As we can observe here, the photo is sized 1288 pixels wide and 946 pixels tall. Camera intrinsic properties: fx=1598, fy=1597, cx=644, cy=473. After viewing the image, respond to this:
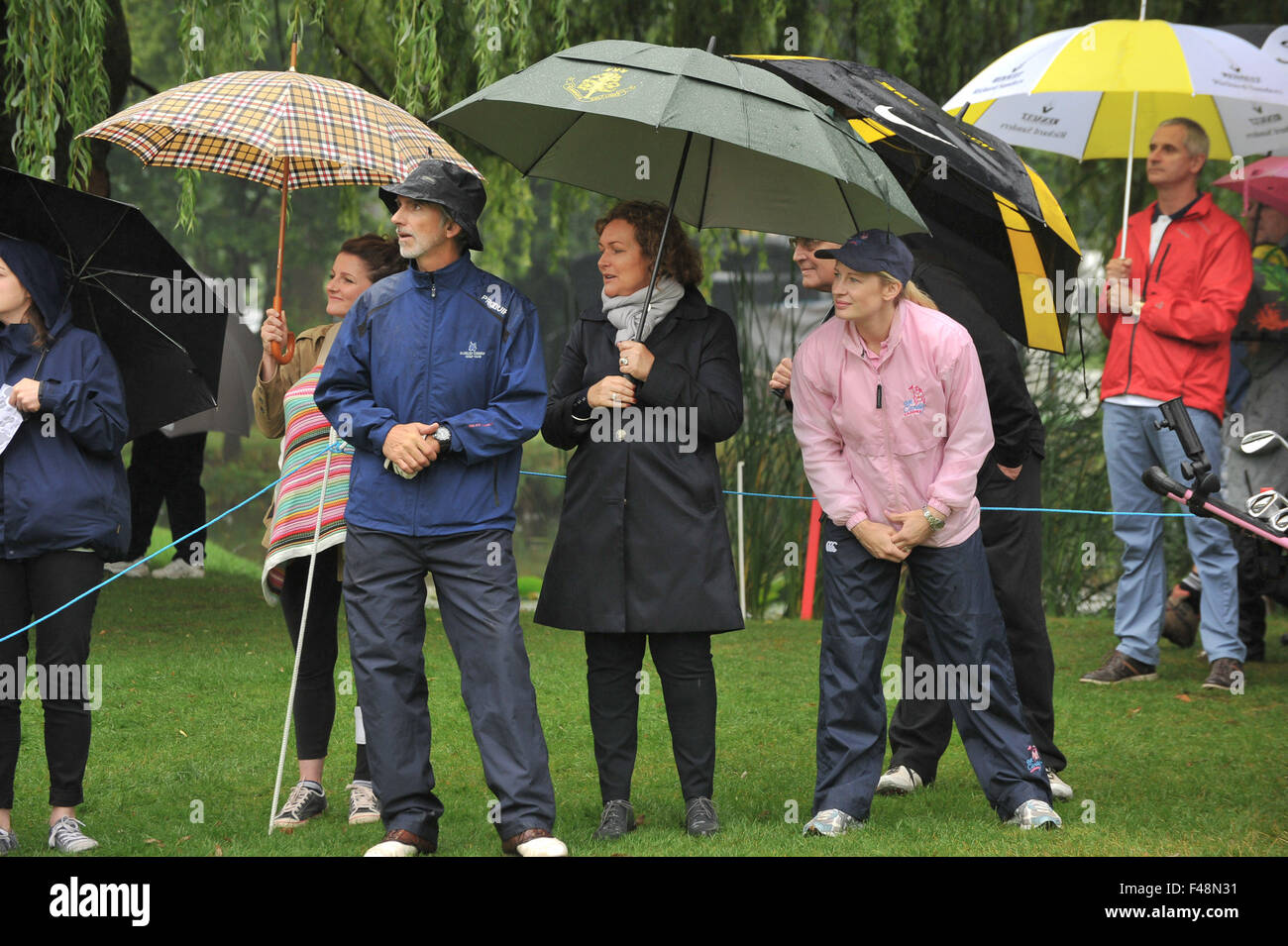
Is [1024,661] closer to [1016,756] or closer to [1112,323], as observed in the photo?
[1016,756]

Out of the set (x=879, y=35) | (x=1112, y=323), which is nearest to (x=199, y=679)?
(x=1112, y=323)

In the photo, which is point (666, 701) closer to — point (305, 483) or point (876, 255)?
point (305, 483)

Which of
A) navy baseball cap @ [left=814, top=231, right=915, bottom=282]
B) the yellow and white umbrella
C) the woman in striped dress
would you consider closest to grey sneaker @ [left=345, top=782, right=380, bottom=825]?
the woman in striped dress

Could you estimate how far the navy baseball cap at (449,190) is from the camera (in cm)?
482

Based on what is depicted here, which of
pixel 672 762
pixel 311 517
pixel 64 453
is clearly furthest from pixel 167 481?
pixel 64 453

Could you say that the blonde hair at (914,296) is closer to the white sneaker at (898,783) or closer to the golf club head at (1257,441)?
the golf club head at (1257,441)

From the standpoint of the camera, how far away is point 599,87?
4.71 meters

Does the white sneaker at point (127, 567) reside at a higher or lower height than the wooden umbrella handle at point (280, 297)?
lower

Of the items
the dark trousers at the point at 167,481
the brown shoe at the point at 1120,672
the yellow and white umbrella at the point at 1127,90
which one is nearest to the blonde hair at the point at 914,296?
the yellow and white umbrella at the point at 1127,90

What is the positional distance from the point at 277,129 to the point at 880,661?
261 centimetres

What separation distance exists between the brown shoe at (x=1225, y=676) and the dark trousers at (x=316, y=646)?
180 inches

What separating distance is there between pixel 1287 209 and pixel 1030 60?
164 cm

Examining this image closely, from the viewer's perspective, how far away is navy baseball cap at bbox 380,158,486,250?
482 cm

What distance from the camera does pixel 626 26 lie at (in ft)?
36.6
